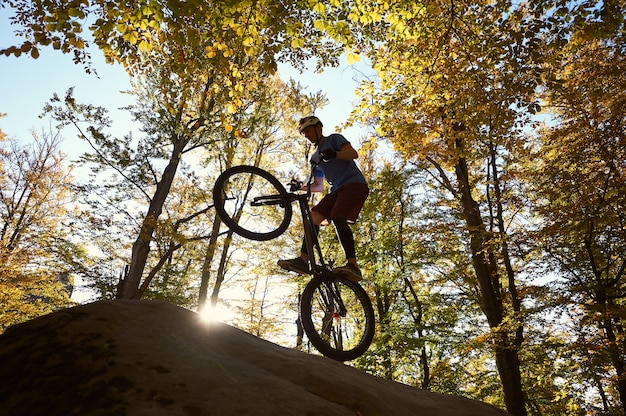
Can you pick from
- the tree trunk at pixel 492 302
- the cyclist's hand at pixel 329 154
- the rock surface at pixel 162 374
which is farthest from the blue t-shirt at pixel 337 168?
the tree trunk at pixel 492 302

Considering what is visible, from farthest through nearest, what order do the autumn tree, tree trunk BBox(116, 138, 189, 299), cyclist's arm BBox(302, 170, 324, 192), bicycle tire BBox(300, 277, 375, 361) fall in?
tree trunk BBox(116, 138, 189, 299) → the autumn tree → cyclist's arm BBox(302, 170, 324, 192) → bicycle tire BBox(300, 277, 375, 361)

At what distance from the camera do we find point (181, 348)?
242cm

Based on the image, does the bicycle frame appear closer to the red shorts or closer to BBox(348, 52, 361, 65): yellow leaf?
the red shorts

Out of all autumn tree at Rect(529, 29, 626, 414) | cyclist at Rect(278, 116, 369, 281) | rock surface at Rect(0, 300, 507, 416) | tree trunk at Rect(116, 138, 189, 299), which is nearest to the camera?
A: rock surface at Rect(0, 300, 507, 416)

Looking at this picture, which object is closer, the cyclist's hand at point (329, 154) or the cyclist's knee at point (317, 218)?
the cyclist's hand at point (329, 154)

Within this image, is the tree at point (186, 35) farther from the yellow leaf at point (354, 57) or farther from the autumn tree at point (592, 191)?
the autumn tree at point (592, 191)

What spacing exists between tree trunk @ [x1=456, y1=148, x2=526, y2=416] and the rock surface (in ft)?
26.7

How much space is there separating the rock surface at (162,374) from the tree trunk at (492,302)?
815 cm

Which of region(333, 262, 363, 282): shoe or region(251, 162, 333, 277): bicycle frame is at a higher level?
region(251, 162, 333, 277): bicycle frame

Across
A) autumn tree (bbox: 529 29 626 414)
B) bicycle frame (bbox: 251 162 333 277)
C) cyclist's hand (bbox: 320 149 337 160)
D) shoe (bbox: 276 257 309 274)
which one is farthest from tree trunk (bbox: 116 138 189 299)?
autumn tree (bbox: 529 29 626 414)

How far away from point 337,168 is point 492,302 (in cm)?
870

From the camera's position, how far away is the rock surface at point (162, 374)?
68.2 inches

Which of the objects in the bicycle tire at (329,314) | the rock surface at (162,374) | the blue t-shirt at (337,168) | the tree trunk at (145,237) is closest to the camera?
the rock surface at (162,374)

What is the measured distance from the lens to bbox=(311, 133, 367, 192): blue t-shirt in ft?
15.5
